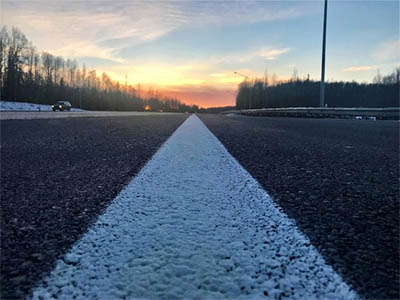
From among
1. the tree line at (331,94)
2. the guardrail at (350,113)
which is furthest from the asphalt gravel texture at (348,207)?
the tree line at (331,94)

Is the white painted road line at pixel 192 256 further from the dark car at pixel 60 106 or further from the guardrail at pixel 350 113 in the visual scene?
the dark car at pixel 60 106

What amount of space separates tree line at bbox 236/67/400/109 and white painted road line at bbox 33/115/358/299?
10822 cm

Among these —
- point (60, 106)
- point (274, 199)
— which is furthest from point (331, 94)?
point (274, 199)

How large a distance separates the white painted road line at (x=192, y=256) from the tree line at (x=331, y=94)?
355 ft

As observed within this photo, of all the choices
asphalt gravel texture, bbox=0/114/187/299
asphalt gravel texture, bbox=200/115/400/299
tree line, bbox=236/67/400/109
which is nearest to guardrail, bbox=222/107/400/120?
asphalt gravel texture, bbox=200/115/400/299

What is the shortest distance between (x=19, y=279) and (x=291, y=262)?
89 centimetres

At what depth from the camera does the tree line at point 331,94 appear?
10950 centimetres

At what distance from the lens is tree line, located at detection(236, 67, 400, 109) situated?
10950 cm

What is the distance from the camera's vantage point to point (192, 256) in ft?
3.43

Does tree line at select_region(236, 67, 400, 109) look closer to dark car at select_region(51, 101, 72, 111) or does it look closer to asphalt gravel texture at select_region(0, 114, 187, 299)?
dark car at select_region(51, 101, 72, 111)

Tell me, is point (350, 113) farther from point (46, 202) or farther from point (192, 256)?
point (192, 256)

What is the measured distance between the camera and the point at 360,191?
2.09 metres

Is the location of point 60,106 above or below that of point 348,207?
above

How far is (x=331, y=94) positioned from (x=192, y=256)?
132 m
